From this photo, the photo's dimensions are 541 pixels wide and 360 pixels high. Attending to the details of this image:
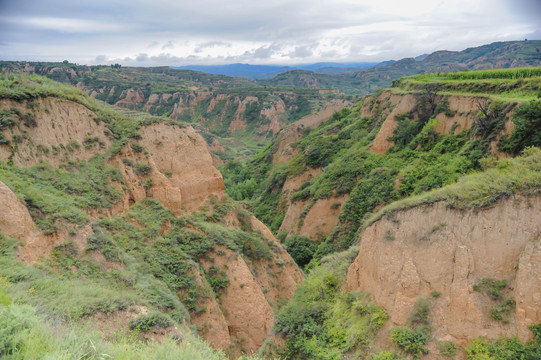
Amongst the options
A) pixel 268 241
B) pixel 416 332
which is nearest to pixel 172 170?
pixel 268 241

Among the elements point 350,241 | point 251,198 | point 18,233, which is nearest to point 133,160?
point 18,233

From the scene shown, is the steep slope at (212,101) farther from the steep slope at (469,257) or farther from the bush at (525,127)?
the steep slope at (469,257)

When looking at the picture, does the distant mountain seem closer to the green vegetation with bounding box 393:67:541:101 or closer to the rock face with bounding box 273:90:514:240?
the rock face with bounding box 273:90:514:240

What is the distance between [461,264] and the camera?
998 centimetres

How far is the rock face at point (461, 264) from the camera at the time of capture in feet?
29.5

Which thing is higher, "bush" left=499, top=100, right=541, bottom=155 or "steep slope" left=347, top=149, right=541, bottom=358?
"bush" left=499, top=100, right=541, bottom=155

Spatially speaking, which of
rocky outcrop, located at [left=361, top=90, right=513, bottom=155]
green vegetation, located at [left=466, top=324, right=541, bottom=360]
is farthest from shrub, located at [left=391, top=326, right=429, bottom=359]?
rocky outcrop, located at [left=361, top=90, right=513, bottom=155]

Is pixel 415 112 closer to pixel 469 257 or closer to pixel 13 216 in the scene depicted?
pixel 469 257

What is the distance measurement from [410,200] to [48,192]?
49.5 feet

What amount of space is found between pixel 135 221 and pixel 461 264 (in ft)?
49.1

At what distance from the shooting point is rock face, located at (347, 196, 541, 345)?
898 centimetres

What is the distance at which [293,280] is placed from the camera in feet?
68.6

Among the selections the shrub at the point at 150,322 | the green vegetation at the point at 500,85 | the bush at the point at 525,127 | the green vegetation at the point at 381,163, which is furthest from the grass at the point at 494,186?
the green vegetation at the point at 500,85

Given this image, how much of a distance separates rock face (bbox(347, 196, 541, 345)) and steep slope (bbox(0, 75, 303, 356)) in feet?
25.1
